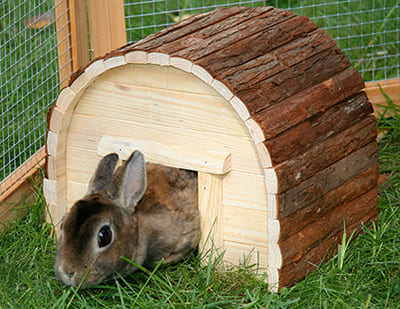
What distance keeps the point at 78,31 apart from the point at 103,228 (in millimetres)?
1213

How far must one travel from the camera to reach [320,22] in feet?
15.4

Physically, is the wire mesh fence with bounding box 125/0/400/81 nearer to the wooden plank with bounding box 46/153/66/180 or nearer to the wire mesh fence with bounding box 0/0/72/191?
the wire mesh fence with bounding box 0/0/72/191

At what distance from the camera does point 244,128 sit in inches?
113

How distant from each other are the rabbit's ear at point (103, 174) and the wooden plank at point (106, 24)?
90 cm

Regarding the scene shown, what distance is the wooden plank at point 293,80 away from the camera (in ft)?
9.18

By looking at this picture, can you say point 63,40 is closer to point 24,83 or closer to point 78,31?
point 78,31

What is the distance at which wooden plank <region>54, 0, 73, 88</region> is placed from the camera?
3.52 meters

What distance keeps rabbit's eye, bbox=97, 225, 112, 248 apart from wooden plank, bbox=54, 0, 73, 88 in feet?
3.57

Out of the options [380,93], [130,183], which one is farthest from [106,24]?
[380,93]

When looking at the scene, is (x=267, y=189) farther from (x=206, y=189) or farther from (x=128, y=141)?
(x=128, y=141)

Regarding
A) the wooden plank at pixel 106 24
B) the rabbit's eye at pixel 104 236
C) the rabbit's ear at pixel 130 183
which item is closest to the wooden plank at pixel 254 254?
the rabbit's ear at pixel 130 183

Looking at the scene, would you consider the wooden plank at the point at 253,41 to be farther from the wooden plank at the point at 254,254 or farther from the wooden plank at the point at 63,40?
the wooden plank at the point at 63,40

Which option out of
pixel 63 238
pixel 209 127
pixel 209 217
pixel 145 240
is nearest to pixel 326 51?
pixel 209 127

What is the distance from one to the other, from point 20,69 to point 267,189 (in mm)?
1444
